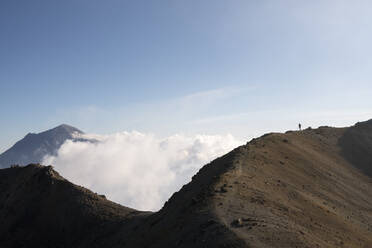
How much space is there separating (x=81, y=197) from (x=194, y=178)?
70.4 ft

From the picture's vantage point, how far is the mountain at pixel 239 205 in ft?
75.3

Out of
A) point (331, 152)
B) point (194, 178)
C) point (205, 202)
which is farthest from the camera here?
point (331, 152)

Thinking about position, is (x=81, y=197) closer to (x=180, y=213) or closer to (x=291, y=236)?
(x=180, y=213)

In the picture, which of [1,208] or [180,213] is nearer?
[180,213]

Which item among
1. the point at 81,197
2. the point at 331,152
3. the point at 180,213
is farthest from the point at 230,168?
the point at 331,152

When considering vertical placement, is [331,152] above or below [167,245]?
above

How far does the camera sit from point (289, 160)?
44.3m

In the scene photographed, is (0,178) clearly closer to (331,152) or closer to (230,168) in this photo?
(230,168)

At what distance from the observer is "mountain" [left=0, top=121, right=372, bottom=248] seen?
75.3 feet

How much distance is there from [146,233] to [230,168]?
35.3 feet

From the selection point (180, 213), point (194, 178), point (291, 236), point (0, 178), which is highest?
point (0, 178)

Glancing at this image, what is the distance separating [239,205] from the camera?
84.6ft

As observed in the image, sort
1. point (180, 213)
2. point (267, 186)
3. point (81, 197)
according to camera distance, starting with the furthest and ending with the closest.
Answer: point (81, 197)
point (267, 186)
point (180, 213)

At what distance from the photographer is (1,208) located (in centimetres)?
6016
